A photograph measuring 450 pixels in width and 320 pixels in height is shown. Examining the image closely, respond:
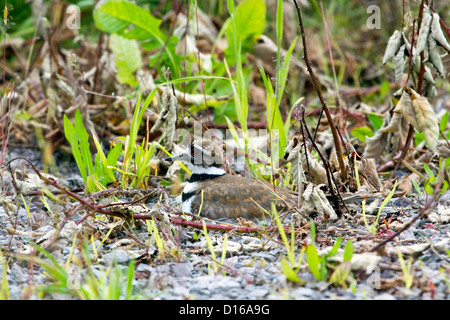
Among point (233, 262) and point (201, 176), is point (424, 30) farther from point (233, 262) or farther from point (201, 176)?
point (233, 262)

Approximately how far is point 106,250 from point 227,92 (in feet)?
10.6

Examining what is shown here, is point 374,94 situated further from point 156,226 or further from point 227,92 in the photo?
point 156,226

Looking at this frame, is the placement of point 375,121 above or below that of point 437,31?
below

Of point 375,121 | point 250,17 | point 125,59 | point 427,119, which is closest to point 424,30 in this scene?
point 427,119

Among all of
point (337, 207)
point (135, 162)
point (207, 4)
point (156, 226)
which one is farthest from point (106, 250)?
point (207, 4)

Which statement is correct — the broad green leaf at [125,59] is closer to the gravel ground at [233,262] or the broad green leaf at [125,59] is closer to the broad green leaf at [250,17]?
the broad green leaf at [250,17]

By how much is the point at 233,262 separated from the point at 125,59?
3.72 metres

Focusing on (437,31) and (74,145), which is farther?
(74,145)

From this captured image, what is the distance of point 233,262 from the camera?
354 centimetres

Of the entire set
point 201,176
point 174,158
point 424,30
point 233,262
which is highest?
point 424,30

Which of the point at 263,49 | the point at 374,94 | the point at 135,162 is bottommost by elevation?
the point at 135,162

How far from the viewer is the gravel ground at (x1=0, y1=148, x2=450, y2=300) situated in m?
3.07

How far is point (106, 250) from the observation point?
12.4ft

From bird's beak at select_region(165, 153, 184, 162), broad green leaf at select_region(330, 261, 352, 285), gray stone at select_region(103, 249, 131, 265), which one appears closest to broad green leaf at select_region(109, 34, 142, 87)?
bird's beak at select_region(165, 153, 184, 162)
